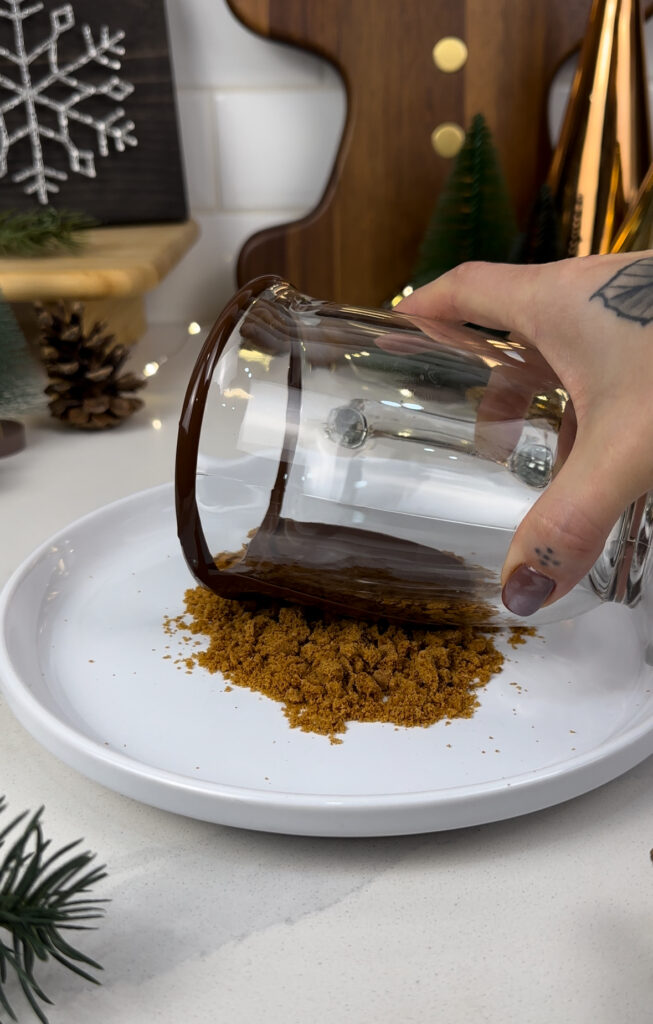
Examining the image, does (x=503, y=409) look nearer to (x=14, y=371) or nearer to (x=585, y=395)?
(x=585, y=395)

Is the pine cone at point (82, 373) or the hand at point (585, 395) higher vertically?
the hand at point (585, 395)

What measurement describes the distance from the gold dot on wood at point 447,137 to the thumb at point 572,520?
57 centimetres

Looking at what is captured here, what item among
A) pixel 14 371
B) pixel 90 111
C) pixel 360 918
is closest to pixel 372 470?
pixel 360 918

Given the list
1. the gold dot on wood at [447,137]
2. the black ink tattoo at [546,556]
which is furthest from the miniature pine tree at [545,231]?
the black ink tattoo at [546,556]

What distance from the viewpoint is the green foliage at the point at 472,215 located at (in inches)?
28.6

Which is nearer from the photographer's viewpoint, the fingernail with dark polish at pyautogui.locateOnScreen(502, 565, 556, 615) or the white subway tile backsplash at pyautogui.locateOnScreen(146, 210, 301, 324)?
the fingernail with dark polish at pyautogui.locateOnScreen(502, 565, 556, 615)

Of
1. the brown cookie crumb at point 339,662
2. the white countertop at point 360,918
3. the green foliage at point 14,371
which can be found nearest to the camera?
the white countertop at point 360,918

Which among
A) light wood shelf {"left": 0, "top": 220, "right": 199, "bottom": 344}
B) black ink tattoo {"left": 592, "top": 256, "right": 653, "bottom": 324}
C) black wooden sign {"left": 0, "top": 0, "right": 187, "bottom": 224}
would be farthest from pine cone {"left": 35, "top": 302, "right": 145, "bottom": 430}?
black ink tattoo {"left": 592, "top": 256, "right": 653, "bottom": 324}

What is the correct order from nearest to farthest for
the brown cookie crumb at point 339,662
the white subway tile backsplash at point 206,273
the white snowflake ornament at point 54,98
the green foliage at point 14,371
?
the brown cookie crumb at point 339,662 → the green foliage at point 14,371 → the white snowflake ornament at point 54,98 → the white subway tile backsplash at point 206,273

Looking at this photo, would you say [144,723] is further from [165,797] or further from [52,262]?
[52,262]

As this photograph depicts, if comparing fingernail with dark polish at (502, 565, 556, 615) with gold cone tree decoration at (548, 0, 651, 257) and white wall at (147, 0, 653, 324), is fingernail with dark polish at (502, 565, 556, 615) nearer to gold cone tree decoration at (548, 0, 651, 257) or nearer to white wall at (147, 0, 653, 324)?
gold cone tree decoration at (548, 0, 651, 257)

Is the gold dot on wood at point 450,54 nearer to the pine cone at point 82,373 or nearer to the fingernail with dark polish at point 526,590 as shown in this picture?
the pine cone at point 82,373

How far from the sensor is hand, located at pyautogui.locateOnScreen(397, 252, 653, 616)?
12.7 inches

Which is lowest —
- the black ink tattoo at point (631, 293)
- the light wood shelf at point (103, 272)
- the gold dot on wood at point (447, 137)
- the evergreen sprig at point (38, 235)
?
the light wood shelf at point (103, 272)
